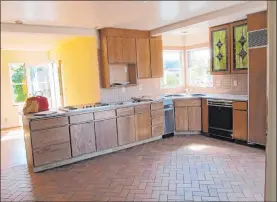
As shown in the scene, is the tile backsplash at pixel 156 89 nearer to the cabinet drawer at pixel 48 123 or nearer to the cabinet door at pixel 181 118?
the cabinet door at pixel 181 118

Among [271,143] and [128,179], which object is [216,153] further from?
[271,143]

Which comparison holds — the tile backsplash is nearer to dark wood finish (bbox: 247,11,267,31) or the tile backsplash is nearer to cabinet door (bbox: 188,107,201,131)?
cabinet door (bbox: 188,107,201,131)

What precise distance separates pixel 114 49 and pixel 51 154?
2.16m

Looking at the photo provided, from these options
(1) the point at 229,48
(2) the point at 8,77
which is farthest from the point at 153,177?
(2) the point at 8,77

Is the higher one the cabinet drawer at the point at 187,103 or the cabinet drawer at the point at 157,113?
the cabinet drawer at the point at 187,103

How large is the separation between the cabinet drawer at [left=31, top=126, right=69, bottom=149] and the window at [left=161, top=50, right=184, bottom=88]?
3.01 meters

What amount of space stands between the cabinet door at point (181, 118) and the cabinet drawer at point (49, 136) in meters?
2.36

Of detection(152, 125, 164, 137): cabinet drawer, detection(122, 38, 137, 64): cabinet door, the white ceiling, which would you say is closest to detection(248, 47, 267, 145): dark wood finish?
the white ceiling

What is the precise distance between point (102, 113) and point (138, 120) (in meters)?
0.80

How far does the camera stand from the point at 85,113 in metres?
3.88

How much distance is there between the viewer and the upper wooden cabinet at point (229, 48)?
4.29m

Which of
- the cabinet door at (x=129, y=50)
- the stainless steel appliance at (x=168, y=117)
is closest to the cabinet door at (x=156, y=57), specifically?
the cabinet door at (x=129, y=50)

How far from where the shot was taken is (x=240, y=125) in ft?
13.9

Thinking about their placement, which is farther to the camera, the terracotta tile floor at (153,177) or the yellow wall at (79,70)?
the yellow wall at (79,70)
